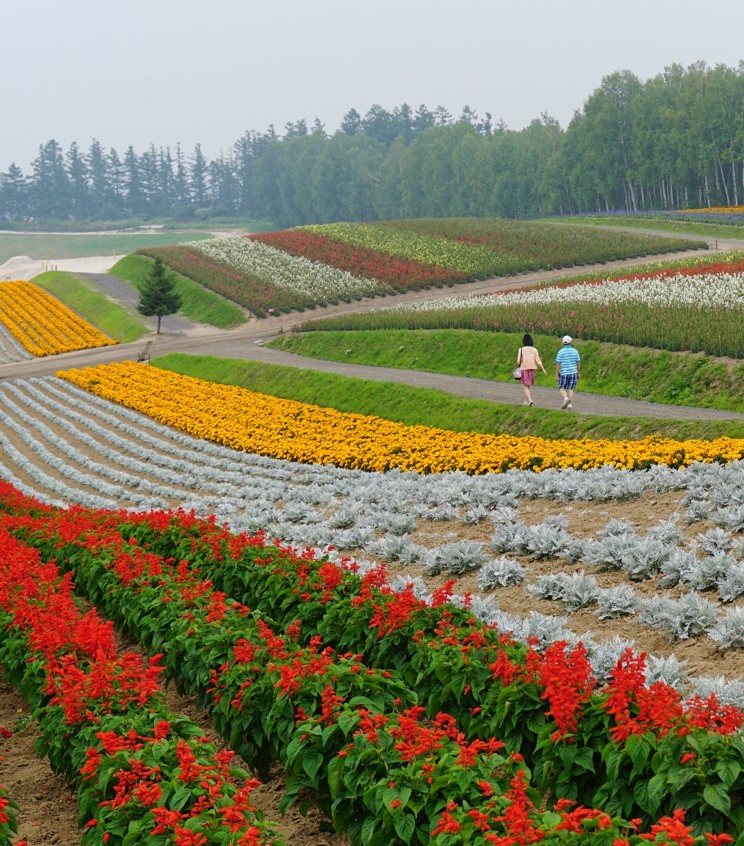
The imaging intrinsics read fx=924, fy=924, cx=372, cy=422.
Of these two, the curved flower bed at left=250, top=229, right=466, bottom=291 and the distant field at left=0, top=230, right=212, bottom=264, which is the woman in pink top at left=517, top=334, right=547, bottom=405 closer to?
the curved flower bed at left=250, top=229, right=466, bottom=291

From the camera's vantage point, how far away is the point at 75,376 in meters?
45.3

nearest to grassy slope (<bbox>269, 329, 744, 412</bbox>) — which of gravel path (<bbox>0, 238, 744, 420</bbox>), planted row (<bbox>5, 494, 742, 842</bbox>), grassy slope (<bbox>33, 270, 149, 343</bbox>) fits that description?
gravel path (<bbox>0, 238, 744, 420</bbox>)

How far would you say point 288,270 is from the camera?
75500 millimetres

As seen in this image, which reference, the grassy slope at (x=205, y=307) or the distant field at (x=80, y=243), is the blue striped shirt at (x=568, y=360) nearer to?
the grassy slope at (x=205, y=307)

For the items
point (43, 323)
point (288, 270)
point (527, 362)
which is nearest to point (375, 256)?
point (288, 270)

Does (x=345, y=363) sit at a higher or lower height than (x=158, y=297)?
lower

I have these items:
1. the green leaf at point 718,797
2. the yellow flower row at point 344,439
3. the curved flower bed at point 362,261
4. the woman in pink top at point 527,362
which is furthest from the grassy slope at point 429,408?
the curved flower bed at point 362,261

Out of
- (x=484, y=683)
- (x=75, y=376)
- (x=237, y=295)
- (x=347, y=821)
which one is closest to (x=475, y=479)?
(x=484, y=683)

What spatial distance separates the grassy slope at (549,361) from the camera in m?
25.1

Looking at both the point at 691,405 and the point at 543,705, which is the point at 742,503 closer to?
the point at 543,705

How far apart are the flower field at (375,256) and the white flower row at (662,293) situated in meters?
21.1

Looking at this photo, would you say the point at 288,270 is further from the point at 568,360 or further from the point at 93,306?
the point at 568,360

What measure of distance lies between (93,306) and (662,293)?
150 ft

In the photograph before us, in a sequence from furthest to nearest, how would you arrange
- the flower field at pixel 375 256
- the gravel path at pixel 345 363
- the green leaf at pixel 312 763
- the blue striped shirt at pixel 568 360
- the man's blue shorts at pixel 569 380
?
the flower field at pixel 375 256
the gravel path at pixel 345 363
the man's blue shorts at pixel 569 380
the blue striped shirt at pixel 568 360
the green leaf at pixel 312 763
